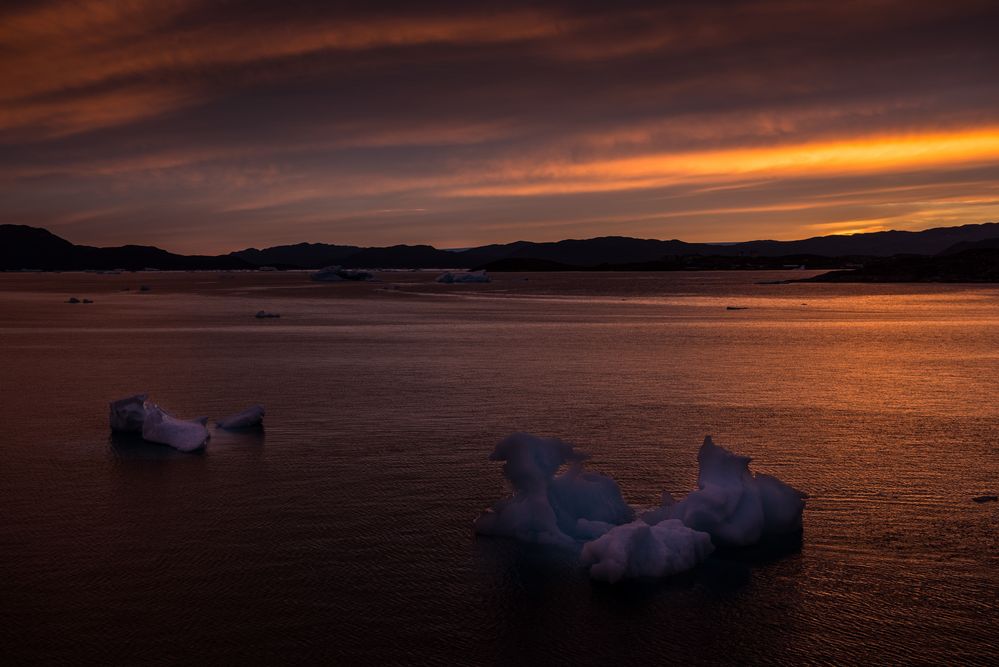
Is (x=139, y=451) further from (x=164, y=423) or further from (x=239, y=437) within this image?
(x=239, y=437)

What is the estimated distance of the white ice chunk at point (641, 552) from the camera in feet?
32.0

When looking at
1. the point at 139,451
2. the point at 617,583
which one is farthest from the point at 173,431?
the point at 617,583

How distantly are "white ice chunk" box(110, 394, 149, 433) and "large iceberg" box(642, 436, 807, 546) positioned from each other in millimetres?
10773

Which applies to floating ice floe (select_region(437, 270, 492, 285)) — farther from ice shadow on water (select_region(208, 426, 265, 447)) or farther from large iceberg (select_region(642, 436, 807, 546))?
large iceberg (select_region(642, 436, 807, 546))

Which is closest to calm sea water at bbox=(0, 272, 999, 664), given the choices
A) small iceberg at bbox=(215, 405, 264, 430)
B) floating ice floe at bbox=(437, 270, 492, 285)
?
small iceberg at bbox=(215, 405, 264, 430)

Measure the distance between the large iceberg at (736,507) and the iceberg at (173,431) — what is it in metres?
8.87

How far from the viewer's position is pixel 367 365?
29.0 m

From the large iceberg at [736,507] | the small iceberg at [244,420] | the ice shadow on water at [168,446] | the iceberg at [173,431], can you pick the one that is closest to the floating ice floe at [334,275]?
the small iceberg at [244,420]

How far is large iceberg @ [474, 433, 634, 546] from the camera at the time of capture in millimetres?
11164

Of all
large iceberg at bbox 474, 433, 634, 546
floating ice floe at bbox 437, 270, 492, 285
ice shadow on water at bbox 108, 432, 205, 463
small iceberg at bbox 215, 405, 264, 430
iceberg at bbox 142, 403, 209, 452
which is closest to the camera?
large iceberg at bbox 474, 433, 634, 546

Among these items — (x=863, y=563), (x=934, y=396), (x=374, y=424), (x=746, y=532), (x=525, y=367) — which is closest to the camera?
(x=863, y=563)

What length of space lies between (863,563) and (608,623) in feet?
11.1

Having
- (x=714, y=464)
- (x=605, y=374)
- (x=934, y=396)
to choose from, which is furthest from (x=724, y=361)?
(x=714, y=464)

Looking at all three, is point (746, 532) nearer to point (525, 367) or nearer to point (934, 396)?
point (934, 396)
